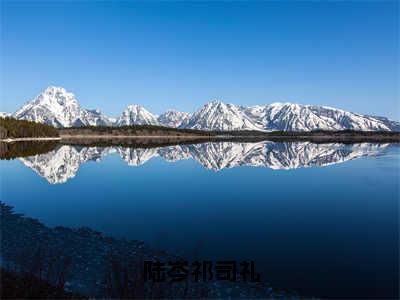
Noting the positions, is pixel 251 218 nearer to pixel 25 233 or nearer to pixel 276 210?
pixel 276 210

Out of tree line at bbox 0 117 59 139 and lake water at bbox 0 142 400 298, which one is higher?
tree line at bbox 0 117 59 139

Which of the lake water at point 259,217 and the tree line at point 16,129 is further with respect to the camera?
the tree line at point 16,129

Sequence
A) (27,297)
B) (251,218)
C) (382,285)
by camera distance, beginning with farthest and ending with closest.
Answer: (251,218)
(382,285)
(27,297)

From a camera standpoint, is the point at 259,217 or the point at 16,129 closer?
the point at 259,217

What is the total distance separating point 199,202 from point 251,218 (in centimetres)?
819

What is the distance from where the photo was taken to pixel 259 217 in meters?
31.3

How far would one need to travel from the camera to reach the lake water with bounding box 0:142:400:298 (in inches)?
776

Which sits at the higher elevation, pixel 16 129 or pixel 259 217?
pixel 16 129

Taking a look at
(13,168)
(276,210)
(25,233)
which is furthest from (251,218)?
(13,168)

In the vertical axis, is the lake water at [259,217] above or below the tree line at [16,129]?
below

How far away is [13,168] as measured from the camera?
214 ft

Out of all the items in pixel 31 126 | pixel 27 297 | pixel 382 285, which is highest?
pixel 31 126

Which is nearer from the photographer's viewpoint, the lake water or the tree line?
the lake water

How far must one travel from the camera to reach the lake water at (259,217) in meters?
19.7
